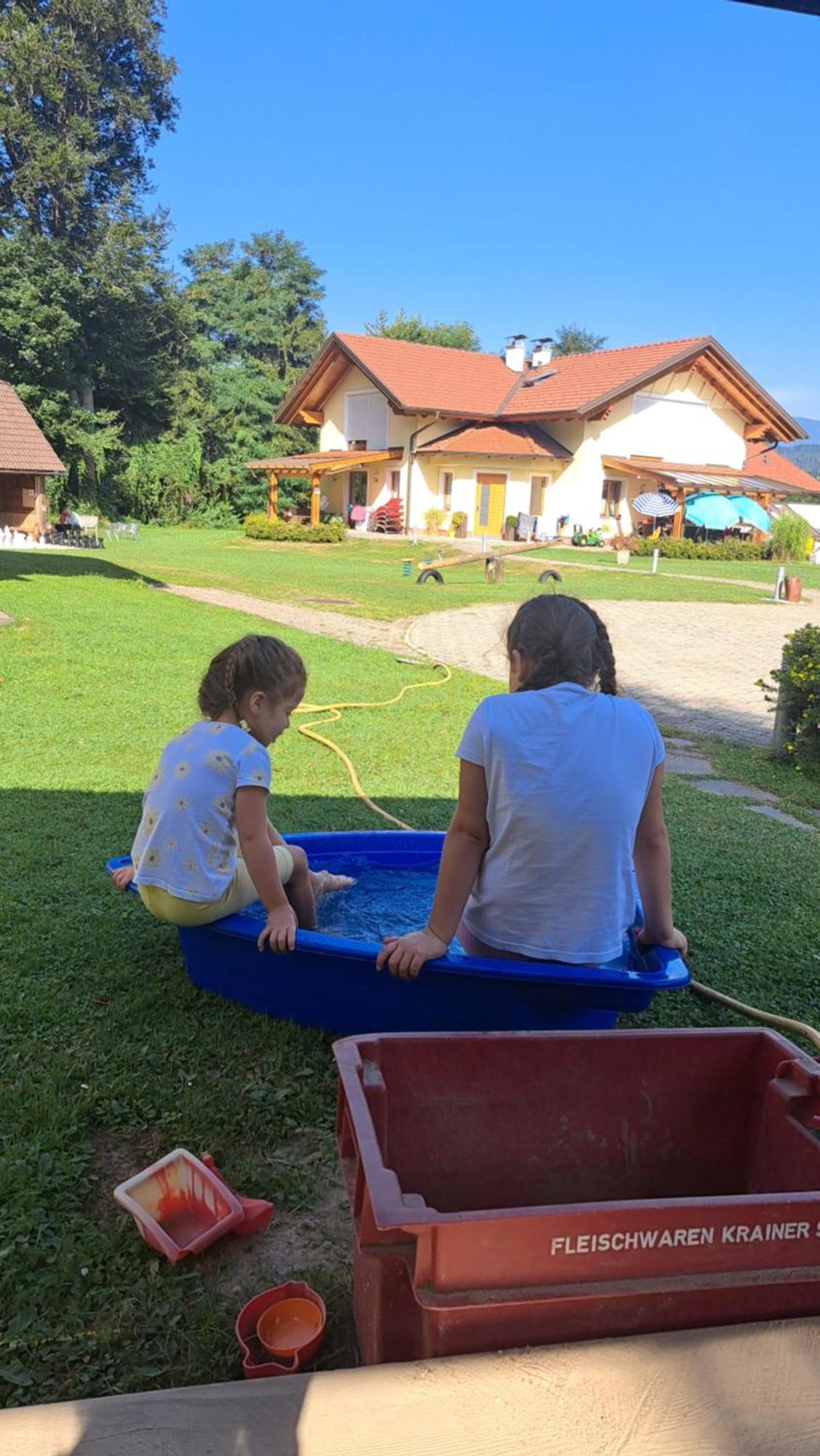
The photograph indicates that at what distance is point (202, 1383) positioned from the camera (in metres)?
1.87

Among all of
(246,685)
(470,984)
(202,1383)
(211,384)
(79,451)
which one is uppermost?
(211,384)

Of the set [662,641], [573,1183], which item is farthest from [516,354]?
[573,1183]

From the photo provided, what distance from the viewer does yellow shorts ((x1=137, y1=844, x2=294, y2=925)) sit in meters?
3.04

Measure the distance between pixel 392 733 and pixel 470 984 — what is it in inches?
192

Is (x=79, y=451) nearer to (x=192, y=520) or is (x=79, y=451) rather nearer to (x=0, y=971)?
(x=192, y=520)

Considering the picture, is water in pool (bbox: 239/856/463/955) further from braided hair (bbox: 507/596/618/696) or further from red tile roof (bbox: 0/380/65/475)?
red tile roof (bbox: 0/380/65/475)

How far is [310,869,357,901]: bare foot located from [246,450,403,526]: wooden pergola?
3212 cm

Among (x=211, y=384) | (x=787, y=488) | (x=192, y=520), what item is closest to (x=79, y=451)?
(x=192, y=520)

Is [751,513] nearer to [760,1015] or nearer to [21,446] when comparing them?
[21,446]

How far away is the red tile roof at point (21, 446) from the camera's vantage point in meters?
20.6

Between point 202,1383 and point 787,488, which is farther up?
point 787,488

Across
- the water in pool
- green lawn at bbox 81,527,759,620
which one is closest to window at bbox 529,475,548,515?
green lawn at bbox 81,527,759,620

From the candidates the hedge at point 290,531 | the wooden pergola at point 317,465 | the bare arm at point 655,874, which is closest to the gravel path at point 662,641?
→ the bare arm at point 655,874

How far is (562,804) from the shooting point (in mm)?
2623
